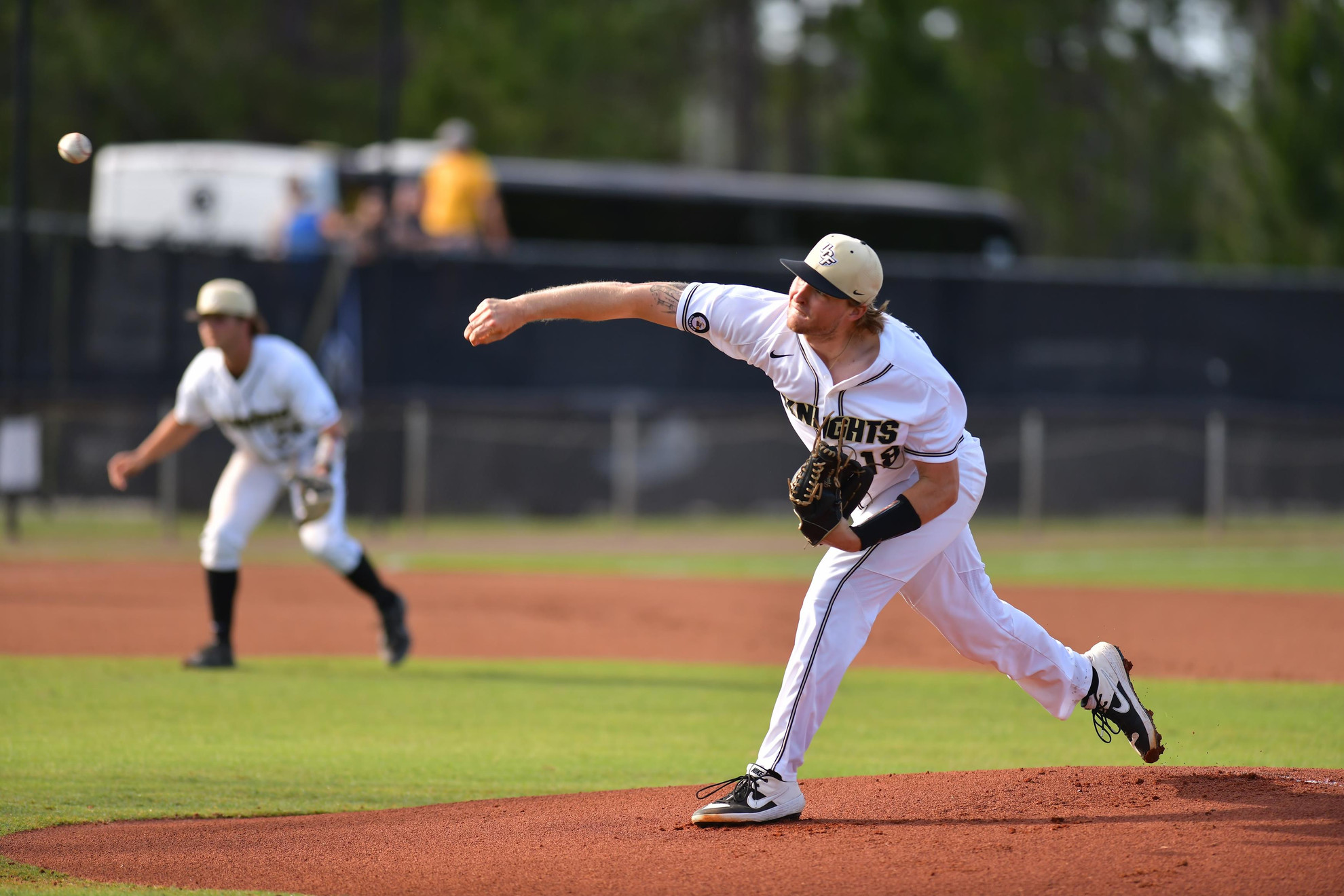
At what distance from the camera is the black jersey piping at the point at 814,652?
17.9ft

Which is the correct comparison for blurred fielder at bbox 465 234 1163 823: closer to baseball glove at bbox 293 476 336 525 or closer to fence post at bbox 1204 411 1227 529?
baseball glove at bbox 293 476 336 525

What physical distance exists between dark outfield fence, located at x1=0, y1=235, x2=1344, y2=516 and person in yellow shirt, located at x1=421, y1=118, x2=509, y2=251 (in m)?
0.32

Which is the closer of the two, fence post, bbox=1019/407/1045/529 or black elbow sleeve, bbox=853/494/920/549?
black elbow sleeve, bbox=853/494/920/549

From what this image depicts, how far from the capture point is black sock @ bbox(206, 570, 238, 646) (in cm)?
959

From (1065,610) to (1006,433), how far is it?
24.4ft

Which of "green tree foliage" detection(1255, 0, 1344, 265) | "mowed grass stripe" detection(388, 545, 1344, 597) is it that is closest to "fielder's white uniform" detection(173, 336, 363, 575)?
"mowed grass stripe" detection(388, 545, 1344, 597)

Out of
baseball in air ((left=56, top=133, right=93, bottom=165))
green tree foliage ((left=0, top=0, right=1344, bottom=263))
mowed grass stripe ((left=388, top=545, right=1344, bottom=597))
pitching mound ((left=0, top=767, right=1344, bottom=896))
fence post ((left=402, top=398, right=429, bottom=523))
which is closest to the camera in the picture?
pitching mound ((left=0, top=767, right=1344, bottom=896))

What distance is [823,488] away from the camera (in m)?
5.33

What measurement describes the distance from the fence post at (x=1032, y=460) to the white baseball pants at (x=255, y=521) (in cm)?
1192

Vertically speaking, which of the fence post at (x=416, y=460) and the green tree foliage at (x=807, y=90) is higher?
the green tree foliage at (x=807, y=90)

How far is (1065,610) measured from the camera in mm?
13023

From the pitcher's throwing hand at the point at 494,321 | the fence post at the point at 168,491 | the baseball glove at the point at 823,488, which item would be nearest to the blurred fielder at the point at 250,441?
the pitcher's throwing hand at the point at 494,321

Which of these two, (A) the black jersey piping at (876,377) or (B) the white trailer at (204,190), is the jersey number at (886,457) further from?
(B) the white trailer at (204,190)

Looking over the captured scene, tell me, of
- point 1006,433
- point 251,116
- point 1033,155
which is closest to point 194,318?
point 1006,433
